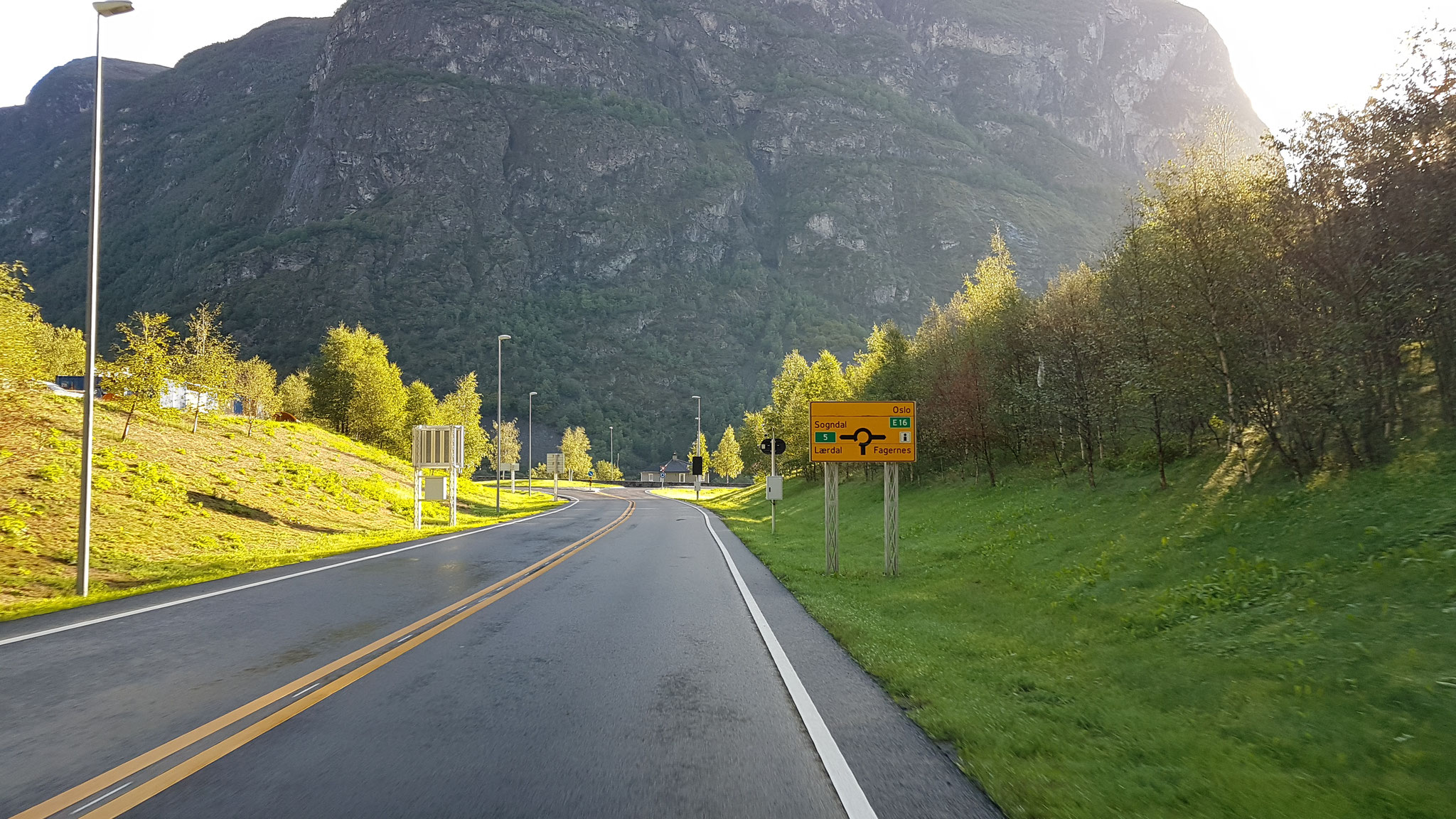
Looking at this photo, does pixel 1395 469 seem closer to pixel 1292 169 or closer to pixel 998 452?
pixel 1292 169

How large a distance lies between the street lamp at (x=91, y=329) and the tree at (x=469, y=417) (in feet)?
174

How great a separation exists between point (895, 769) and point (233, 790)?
3466 mm

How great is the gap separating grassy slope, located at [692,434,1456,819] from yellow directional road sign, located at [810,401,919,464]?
2.44 meters

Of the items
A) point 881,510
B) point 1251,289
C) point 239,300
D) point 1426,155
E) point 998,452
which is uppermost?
point 239,300

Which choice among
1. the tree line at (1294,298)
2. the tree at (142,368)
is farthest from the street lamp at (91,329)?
the tree line at (1294,298)

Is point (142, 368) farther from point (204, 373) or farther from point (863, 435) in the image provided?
point (863, 435)

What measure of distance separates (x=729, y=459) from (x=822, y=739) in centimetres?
9434

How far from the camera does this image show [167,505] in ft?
63.7

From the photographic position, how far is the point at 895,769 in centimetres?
439

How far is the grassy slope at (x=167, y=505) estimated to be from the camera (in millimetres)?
13203

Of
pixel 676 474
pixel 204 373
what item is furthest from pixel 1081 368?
pixel 676 474

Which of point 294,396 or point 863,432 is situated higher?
point 294,396

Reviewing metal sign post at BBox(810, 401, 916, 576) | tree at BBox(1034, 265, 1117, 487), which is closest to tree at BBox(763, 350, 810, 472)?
tree at BBox(1034, 265, 1117, 487)

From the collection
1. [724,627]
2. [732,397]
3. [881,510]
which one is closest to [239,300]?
[732,397]
